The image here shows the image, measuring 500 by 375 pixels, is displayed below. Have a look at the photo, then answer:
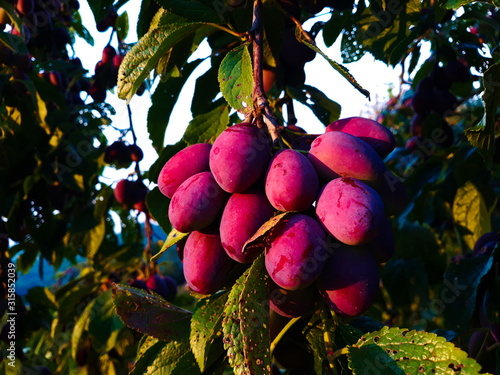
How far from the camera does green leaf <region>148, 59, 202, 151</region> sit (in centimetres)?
113

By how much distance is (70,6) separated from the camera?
2668mm

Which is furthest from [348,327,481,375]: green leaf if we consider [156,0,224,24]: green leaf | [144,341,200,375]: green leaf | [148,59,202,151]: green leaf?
[148,59,202,151]: green leaf

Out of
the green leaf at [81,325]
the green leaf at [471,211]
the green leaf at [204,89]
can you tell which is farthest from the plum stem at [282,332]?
the green leaf at [81,325]

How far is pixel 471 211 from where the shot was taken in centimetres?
171

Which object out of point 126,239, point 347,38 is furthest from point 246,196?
point 126,239

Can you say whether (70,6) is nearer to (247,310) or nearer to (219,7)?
(219,7)

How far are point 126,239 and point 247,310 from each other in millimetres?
2137

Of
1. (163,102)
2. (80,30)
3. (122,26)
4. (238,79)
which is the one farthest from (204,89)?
(80,30)

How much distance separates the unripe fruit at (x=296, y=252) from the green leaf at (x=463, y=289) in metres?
0.66

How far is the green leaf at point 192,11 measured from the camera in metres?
0.86

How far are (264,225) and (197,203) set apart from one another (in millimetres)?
91

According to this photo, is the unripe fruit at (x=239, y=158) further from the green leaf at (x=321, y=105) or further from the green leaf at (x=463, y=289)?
the green leaf at (x=463, y=289)

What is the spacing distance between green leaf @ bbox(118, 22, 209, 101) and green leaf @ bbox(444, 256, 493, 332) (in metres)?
0.77

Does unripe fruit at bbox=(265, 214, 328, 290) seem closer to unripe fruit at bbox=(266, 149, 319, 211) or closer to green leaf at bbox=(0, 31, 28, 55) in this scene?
unripe fruit at bbox=(266, 149, 319, 211)
